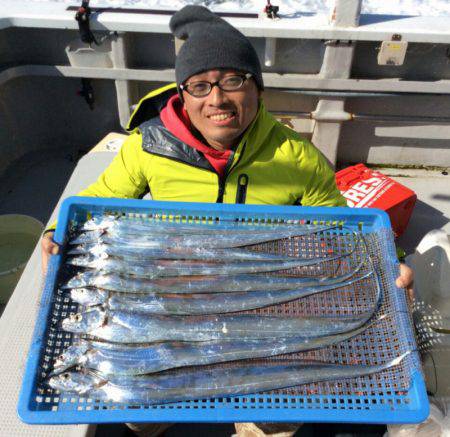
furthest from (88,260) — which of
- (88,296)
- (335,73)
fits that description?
(335,73)

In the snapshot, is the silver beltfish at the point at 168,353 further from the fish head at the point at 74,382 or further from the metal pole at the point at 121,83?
the metal pole at the point at 121,83

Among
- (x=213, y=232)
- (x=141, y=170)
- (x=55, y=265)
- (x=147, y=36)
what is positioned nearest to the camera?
(x=55, y=265)

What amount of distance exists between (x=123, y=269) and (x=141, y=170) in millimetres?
551

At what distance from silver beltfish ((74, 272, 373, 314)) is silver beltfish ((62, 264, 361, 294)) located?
0.9 inches

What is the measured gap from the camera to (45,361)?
4.96 ft

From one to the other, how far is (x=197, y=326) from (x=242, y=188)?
0.77 m

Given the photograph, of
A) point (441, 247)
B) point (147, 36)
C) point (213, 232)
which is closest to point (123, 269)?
point (213, 232)

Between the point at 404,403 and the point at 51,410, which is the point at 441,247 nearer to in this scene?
the point at 404,403

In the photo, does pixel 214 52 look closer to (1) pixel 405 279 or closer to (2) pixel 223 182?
(2) pixel 223 182

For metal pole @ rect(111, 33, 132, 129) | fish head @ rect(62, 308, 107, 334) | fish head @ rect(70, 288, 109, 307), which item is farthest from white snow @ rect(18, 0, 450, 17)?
fish head @ rect(62, 308, 107, 334)

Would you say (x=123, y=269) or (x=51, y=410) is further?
(x=123, y=269)

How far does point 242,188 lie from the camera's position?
2.11 metres

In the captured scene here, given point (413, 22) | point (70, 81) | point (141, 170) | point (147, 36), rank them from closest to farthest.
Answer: point (141, 170) < point (413, 22) < point (147, 36) < point (70, 81)

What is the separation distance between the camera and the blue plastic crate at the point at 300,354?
141 centimetres
